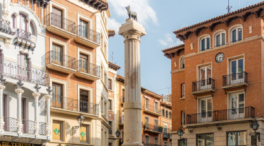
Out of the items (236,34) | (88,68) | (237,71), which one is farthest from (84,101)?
(236,34)

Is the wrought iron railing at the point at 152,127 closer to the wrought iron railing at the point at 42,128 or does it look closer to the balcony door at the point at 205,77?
the balcony door at the point at 205,77

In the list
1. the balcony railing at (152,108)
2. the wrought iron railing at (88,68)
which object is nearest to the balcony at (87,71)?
the wrought iron railing at (88,68)

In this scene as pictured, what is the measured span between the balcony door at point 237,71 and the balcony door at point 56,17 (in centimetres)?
1578

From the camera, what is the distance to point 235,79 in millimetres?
36000

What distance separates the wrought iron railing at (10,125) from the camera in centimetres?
2595

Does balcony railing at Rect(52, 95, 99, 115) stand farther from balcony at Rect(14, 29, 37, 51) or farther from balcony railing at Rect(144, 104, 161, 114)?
balcony railing at Rect(144, 104, 161, 114)

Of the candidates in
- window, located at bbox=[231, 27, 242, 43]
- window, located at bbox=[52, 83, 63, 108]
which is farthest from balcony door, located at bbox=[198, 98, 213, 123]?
window, located at bbox=[52, 83, 63, 108]

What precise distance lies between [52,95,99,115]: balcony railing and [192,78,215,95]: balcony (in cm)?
979

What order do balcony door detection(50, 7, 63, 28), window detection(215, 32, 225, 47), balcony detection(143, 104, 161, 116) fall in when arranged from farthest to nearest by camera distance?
balcony detection(143, 104, 161, 116) < window detection(215, 32, 225, 47) < balcony door detection(50, 7, 63, 28)

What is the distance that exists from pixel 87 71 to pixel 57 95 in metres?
4.14

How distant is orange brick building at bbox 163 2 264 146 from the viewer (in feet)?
114

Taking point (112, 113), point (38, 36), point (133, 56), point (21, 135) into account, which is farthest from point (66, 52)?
point (112, 113)

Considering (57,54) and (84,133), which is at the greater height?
(57,54)

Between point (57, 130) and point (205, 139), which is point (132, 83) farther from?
point (205, 139)
